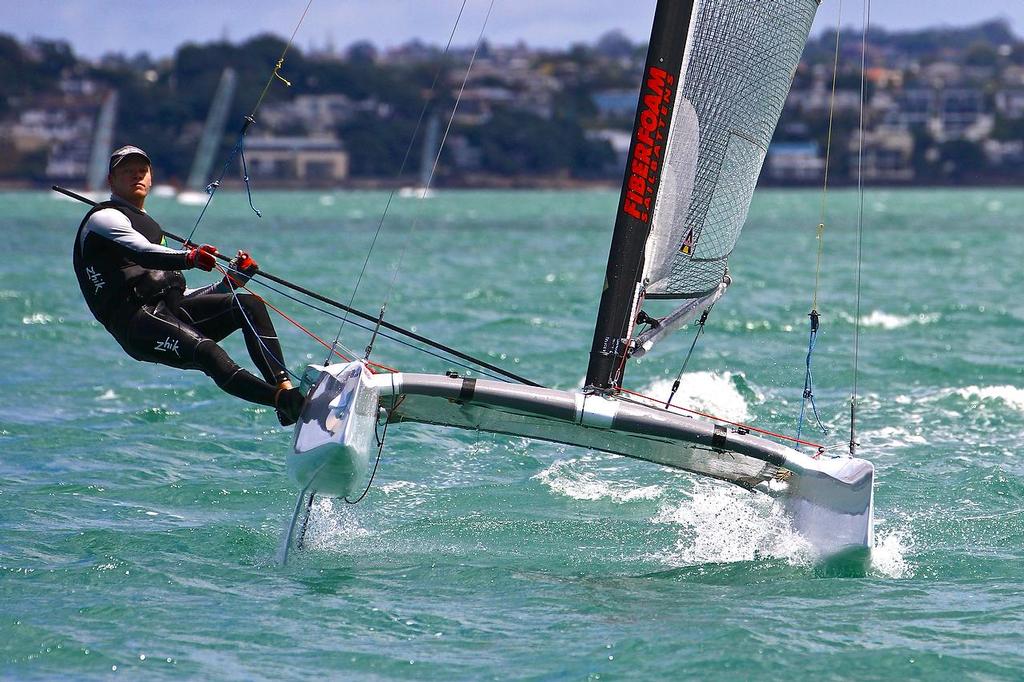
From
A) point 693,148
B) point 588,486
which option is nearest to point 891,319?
point 588,486

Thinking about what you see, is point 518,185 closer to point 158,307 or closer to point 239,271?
point 158,307

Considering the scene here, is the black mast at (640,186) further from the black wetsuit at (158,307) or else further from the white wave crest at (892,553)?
the black wetsuit at (158,307)

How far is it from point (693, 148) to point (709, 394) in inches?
151

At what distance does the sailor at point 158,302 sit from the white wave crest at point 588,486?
1954 millimetres

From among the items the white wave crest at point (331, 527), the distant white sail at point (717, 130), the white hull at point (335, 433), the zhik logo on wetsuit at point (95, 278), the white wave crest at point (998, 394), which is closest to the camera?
the white hull at point (335, 433)

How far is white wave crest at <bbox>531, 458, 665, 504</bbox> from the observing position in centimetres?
750

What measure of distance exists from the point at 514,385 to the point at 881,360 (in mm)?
7037

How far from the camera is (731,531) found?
6.62 meters

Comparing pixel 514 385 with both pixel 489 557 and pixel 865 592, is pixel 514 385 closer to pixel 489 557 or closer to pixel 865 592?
pixel 489 557

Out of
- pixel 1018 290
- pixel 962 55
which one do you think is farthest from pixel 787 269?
pixel 962 55

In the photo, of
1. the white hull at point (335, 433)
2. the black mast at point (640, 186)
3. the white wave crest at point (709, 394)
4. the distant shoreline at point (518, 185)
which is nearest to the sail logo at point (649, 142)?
the black mast at point (640, 186)

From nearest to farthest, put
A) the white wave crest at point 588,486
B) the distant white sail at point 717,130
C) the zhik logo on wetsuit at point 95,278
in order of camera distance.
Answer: the zhik logo on wetsuit at point 95,278 → the distant white sail at point 717,130 → the white wave crest at point 588,486

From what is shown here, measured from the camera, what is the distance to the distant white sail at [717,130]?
6703 mm

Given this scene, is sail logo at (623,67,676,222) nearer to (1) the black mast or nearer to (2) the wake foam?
(1) the black mast
